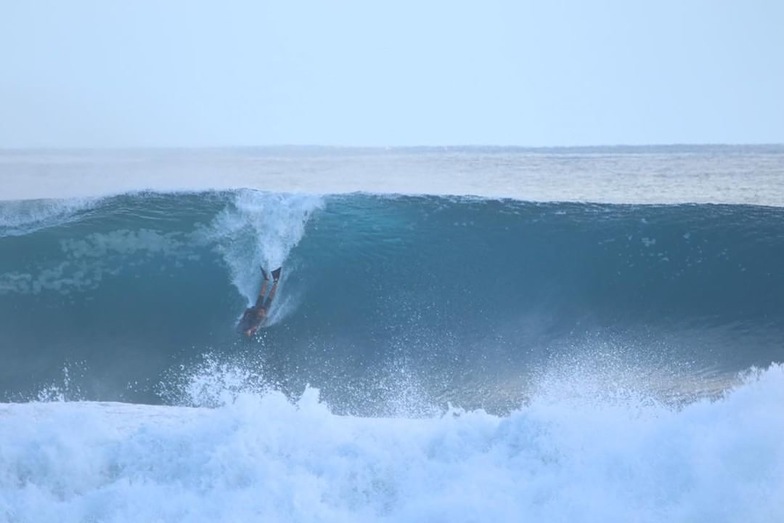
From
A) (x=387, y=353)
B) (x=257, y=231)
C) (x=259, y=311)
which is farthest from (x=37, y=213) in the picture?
(x=387, y=353)

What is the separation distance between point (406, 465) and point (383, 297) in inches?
212

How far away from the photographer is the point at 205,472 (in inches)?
296

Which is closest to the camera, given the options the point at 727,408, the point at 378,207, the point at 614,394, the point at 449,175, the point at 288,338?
the point at 727,408

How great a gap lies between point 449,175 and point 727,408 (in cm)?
1445

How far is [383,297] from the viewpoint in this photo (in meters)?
12.8

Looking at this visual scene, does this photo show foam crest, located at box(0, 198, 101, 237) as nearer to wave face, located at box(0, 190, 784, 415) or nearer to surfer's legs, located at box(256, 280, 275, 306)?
wave face, located at box(0, 190, 784, 415)

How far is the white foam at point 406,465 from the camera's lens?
700 cm

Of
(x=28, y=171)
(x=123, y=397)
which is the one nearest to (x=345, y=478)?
(x=123, y=397)

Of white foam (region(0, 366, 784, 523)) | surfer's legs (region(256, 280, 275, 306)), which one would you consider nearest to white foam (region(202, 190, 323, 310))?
surfer's legs (region(256, 280, 275, 306))

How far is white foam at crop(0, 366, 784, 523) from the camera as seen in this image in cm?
700

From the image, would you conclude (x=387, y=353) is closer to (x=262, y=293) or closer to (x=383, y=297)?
(x=383, y=297)

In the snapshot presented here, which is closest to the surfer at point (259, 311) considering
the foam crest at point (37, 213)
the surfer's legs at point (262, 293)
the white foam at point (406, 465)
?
the surfer's legs at point (262, 293)

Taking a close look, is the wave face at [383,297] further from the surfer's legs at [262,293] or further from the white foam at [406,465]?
the white foam at [406,465]

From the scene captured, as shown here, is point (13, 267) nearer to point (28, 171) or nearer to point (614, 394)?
point (28, 171)
